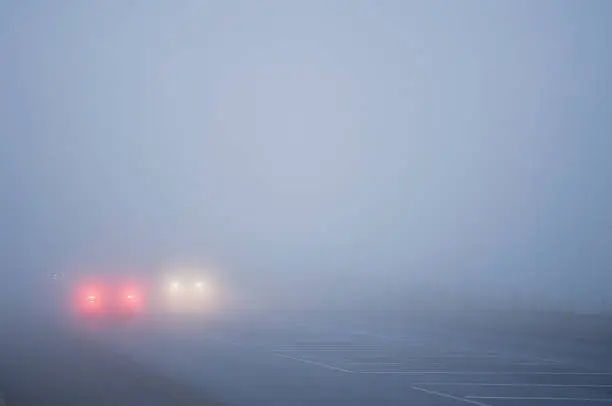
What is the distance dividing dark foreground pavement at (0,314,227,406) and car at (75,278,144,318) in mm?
17779

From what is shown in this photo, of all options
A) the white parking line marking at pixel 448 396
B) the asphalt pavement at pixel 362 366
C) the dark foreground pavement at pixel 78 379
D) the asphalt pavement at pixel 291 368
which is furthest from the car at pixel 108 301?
the white parking line marking at pixel 448 396

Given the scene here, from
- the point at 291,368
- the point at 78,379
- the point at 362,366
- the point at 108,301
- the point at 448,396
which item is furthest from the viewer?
the point at 108,301

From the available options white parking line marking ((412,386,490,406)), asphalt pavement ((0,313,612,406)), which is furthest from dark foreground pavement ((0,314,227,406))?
white parking line marking ((412,386,490,406))

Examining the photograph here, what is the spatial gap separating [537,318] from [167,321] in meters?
18.6

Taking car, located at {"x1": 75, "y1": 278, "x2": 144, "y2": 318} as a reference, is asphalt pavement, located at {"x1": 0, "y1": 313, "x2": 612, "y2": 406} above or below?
below

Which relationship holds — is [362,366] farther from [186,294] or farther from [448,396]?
[186,294]

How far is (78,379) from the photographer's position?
21.4 meters

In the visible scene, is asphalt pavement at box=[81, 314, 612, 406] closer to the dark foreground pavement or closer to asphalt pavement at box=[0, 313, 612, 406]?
asphalt pavement at box=[0, 313, 612, 406]

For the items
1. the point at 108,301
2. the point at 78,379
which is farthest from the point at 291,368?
the point at 108,301

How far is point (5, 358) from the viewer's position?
88.4 feet

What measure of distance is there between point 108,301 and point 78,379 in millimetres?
31613

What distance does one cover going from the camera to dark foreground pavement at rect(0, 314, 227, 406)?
59.5 ft

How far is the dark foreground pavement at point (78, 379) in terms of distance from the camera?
59.5ft

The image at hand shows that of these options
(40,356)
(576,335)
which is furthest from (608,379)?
(576,335)
